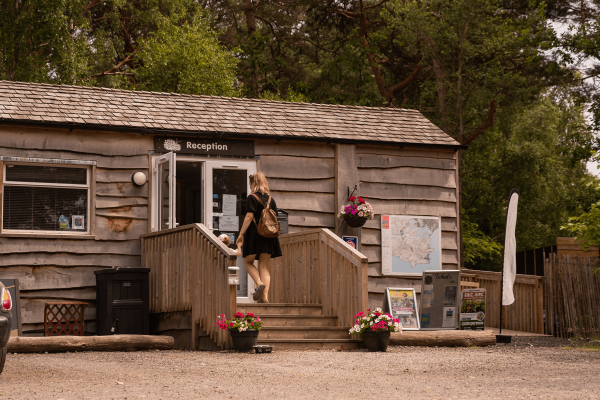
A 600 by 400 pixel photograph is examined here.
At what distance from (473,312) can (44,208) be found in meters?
6.67

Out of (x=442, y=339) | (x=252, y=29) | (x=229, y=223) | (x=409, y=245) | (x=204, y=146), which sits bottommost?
(x=442, y=339)

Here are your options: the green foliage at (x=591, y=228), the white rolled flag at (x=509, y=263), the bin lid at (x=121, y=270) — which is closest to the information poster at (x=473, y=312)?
the white rolled flag at (x=509, y=263)

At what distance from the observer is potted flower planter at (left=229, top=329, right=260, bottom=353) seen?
8492mm

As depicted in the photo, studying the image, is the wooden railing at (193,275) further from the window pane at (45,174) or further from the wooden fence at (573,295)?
the wooden fence at (573,295)

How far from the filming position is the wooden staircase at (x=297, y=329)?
930 centimetres

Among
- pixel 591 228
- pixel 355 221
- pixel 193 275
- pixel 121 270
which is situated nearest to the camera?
pixel 193 275

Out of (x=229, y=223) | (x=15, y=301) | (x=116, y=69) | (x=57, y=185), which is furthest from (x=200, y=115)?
(x=116, y=69)

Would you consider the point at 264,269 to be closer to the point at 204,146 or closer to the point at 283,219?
the point at 283,219

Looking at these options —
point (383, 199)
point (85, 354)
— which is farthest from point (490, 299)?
point (85, 354)

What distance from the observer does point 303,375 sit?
6598 millimetres

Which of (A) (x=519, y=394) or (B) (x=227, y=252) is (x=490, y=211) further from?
(A) (x=519, y=394)

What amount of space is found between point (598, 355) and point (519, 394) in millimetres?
4006

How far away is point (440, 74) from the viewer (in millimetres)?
21766

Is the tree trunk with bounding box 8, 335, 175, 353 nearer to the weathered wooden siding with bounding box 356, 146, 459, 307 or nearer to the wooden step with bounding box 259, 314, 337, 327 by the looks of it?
the wooden step with bounding box 259, 314, 337, 327
